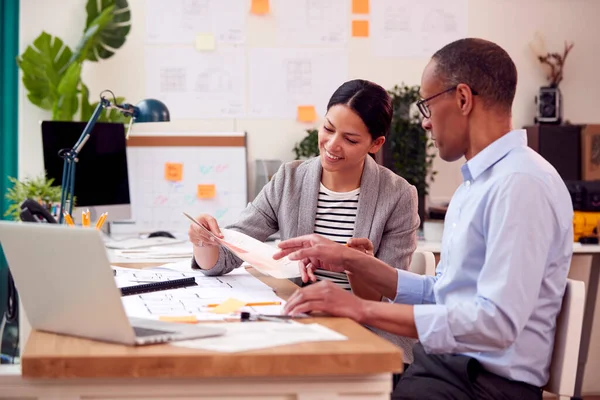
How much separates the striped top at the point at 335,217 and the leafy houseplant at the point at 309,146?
159 cm

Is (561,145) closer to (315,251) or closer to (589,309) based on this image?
(589,309)

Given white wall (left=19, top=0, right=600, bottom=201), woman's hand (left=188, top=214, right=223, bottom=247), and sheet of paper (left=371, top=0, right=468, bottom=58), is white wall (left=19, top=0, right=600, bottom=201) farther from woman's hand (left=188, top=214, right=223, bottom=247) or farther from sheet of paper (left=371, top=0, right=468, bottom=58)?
woman's hand (left=188, top=214, right=223, bottom=247)

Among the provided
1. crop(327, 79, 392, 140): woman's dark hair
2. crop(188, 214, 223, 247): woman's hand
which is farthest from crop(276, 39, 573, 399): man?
crop(327, 79, 392, 140): woman's dark hair

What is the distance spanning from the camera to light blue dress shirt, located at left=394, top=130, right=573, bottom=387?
1394 mm

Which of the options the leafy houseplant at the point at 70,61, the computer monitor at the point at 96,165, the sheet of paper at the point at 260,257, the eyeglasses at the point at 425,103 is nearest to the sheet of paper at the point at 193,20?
the leafy houseplant at the point at 70,61

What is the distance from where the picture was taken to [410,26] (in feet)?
13.8

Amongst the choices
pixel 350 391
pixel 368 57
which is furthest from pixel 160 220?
pixel 350 391

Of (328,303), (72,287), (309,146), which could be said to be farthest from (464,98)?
(309,146)

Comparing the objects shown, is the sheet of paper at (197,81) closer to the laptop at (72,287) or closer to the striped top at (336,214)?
the striped top at (336,214)

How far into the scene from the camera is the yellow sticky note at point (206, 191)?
13.2ft

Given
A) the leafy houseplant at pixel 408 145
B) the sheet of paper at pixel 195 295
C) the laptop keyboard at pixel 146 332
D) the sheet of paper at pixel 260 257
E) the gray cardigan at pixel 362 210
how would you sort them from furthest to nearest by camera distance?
the leafy houseplant at pixel 408 145 → the gray cardigan at pixel 362 210 → the sheet of paper at pixel 260 257 → the sheet of paper at pixel 195 295 → the laptop keyboard at pixel 146 332

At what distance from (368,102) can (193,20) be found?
2.01 m

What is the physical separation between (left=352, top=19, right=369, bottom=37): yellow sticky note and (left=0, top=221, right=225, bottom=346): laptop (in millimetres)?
3064

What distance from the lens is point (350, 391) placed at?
4.00 feet
